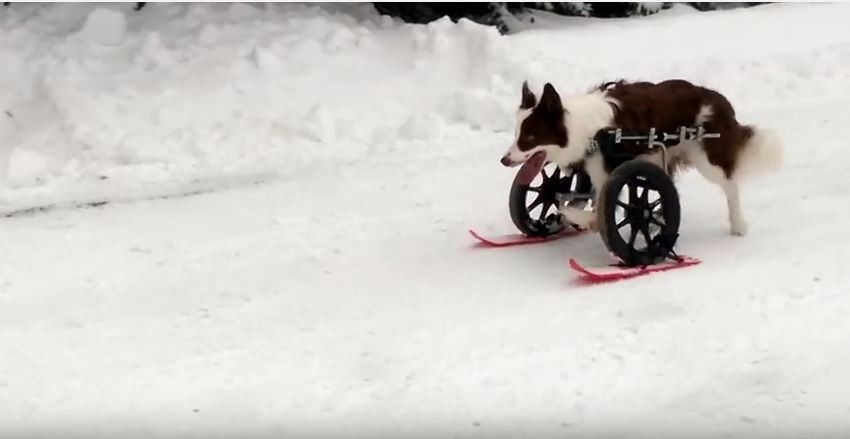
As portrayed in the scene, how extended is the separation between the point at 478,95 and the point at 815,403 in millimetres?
4525

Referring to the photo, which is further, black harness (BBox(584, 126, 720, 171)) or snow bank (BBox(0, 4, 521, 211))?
snow bank (BBox(0, 4, 521, 211))

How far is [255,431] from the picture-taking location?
11.2 feet

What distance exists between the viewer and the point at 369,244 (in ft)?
17.9

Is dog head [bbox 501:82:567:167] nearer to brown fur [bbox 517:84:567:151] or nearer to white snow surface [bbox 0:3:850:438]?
brown fur [bbox 517:84:567:151]

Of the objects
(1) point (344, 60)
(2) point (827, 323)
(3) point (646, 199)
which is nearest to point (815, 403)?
(2) point (827, 323)

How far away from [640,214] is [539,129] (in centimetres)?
65

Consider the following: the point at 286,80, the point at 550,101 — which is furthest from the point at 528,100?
the point at 286,80

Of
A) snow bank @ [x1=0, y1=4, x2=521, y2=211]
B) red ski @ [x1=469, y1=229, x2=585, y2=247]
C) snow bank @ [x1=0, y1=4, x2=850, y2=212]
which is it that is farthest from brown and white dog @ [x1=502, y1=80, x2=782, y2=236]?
snow bank @ [x1=0, y1=4, x2=521, y2=211]

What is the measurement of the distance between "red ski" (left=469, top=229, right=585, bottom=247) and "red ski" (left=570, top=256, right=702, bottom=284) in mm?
502

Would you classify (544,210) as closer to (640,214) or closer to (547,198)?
(547,198)

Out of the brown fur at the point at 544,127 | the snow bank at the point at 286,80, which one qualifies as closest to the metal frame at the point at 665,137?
the brown fur at the point at 544,127

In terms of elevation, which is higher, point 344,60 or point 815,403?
point 344,60

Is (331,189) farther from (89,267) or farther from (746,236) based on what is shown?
(746,236)

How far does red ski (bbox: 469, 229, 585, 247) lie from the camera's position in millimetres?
5297
